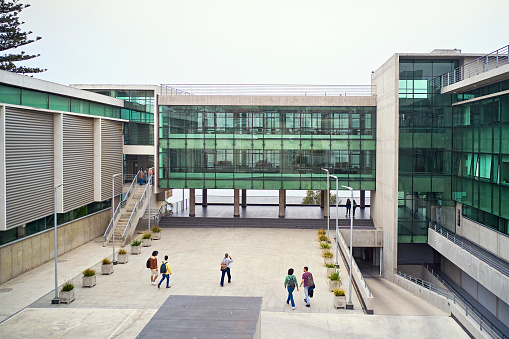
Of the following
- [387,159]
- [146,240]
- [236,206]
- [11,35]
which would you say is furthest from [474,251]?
[11,35]

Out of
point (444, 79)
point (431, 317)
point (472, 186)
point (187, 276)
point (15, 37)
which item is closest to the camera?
point (431, 317)

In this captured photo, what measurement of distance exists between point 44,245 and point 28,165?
5.08 m

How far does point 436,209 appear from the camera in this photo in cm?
3416

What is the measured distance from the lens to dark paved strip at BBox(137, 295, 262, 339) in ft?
43.1

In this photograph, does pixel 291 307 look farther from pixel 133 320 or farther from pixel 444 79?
pixel 444 79

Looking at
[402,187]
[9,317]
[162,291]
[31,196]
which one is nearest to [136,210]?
[31,196]

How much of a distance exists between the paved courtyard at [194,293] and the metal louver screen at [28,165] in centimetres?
Result: 347

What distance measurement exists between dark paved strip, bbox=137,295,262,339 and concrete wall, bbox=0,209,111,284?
13.4 m

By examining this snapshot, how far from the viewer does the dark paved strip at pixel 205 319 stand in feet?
43.1

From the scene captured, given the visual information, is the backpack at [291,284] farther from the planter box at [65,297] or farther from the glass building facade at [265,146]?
the glass building facade at [265,146]

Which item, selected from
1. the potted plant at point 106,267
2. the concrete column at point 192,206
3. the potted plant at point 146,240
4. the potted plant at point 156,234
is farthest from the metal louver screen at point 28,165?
the concrete column at point 192,206

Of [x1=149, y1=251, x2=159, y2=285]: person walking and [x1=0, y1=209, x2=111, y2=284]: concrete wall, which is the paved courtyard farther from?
[x1=0, y1=209, x2=111, y2=284]: concrete wall

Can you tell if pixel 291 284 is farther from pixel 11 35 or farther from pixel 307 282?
pixel 11 35

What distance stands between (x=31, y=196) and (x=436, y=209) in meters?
26.0
